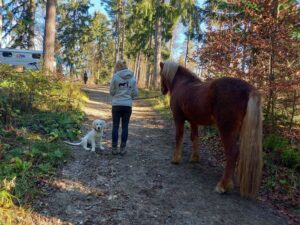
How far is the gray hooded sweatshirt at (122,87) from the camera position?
6.39 m

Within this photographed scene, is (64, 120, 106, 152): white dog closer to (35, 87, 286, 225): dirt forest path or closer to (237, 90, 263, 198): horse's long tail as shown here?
(35, 87, 286, 225): dirt forest path

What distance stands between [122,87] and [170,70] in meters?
1.13

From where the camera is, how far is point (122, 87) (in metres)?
6.43

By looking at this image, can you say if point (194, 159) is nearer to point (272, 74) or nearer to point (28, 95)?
point (272, 74)

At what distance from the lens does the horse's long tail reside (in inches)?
180

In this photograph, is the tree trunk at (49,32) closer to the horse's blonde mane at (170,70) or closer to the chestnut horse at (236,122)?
the horse's blonde mane at (170,70)

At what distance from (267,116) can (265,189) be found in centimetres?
251

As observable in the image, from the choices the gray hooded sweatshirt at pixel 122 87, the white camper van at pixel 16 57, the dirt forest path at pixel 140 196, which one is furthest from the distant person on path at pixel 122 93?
the white camper van at pixel 16 57

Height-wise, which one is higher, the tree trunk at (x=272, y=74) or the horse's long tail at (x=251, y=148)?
the tree trunk at (x=272, y=74)

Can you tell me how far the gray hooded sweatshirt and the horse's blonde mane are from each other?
0.81 metres

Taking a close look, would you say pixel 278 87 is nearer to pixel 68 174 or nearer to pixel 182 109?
pixel 182 109

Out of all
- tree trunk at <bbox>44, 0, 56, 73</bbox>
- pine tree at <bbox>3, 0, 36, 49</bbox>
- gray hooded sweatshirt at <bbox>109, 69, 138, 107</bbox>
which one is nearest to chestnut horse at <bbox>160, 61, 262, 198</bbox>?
gray hooded sweatshirt at <bbox>109, 69, 138, 107</bbox>

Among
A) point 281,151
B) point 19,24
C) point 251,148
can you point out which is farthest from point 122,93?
point 19,24

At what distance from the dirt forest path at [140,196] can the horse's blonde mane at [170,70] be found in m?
1.73
